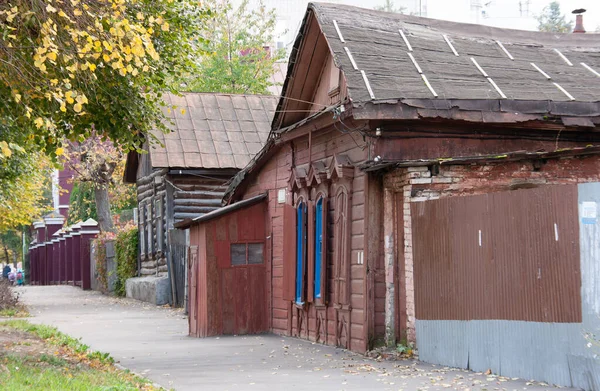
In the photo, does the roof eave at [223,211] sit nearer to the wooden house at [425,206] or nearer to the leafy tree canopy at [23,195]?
the wooden house at [425,206]

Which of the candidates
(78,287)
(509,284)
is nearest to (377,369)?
(509,284)

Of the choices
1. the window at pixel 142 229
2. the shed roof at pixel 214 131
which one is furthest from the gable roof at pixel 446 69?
the window at pixel 142 229

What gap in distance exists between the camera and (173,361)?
→ 13984 millimetres

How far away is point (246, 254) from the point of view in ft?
60.1

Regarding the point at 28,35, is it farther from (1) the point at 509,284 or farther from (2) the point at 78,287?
(2) the point at 78,287

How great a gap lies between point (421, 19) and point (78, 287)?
101ft

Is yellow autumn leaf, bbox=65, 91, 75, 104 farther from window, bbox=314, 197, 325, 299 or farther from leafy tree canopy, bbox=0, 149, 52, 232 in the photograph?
leafy tree canopy, bbox=0, 149, 52, 232

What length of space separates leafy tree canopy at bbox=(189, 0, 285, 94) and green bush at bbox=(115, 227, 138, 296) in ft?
26.3

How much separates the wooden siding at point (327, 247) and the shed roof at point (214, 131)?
711 cm

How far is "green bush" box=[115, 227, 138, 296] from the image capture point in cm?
3284

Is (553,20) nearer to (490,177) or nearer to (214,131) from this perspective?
(214,131)

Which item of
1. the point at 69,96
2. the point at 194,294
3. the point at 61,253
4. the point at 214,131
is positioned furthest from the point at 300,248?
the point at 61,253

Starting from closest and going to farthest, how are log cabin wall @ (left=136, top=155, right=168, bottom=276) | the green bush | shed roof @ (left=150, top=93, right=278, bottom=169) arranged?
shed roof @ (left=150, top=93, right=278, bottom=169)
log cabin wall @ (left=136, top=155, right=168, bottom=276)
the green bush

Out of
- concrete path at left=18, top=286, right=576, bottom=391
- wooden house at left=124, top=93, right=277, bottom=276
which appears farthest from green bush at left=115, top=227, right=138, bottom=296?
concrete path at left=18, top=286, right=576, bottom=391
